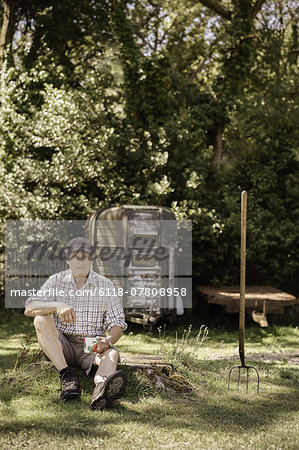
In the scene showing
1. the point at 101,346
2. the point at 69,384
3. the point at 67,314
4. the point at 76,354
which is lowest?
the point at 69,384

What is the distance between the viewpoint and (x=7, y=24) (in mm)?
14055

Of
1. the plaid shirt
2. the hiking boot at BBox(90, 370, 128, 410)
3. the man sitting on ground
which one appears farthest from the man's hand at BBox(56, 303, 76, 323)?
the hiking boot at BBox(90, 370, 128, 410)

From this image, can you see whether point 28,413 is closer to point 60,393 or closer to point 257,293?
point 60,393

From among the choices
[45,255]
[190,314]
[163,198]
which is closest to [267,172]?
[163,198]

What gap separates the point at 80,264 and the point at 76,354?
91 centimetres

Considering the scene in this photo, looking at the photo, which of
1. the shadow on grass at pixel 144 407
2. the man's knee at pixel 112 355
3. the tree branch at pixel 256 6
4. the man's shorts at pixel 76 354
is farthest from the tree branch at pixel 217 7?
the man's knee at pixel 112 355

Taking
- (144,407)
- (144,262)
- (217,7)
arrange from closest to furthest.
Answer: (144,407) < (144,262) < (217,7)

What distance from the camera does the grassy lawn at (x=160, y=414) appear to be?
4.02 metres

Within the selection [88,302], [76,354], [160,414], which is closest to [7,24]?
[88,302]

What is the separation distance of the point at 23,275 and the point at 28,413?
8459mm

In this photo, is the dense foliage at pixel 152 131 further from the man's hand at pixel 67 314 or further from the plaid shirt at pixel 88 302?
the man's hand at pixel 67 314

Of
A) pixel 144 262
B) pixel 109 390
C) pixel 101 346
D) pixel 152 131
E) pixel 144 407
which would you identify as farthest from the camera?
pixel 152 131

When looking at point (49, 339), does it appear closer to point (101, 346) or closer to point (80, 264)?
point (101, 346)

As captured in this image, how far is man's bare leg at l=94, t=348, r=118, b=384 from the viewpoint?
Result: 4.76 metres
